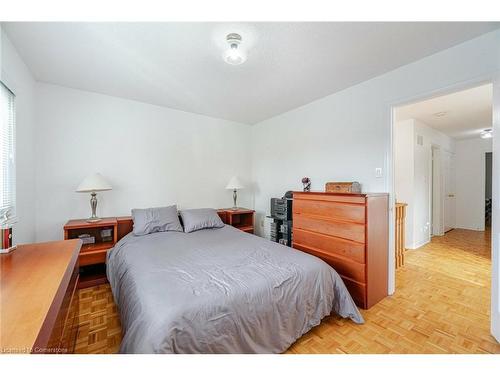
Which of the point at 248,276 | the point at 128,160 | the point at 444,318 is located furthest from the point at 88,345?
the point at 444,318

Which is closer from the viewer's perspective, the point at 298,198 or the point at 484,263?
the point at 298,198

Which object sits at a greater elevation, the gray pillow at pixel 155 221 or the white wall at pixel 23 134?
the white wall at pixel 23 134

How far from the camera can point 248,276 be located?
1.49m

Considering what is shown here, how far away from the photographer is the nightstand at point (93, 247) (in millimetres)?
2377

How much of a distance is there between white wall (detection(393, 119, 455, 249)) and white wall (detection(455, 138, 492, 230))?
2.02 m

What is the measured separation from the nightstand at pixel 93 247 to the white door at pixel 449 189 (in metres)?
6.85

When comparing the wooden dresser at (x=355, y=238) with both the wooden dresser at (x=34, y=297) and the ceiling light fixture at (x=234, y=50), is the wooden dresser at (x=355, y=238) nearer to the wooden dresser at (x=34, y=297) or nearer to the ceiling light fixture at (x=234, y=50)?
the ceiling light fixture at (x=234, y=50)

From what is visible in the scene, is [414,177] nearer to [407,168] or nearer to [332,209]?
[407,168]

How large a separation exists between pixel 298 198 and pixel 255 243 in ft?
2.68

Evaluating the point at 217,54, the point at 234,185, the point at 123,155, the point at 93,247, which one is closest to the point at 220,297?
the point at 217,54

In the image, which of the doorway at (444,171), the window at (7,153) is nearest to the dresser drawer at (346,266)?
the doorway at (444,171)

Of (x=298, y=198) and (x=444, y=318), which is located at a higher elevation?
(x=298, y=198)

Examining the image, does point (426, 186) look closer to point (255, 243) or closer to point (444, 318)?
point (444, 318)

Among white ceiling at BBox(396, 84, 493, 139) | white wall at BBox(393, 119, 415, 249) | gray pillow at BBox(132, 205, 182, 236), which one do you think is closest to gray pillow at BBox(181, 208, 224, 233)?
gray pillow at BBox(132, 205, 182, 236)
